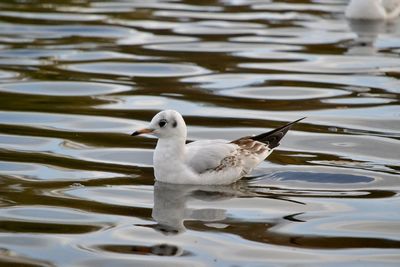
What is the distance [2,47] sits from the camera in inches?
654

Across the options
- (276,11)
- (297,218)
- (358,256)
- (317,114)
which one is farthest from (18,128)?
(276,11)

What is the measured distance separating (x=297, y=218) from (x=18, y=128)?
424 centimetres

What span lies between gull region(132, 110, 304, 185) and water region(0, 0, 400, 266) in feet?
0.35

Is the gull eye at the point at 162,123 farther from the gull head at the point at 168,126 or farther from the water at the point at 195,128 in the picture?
the water at the point at 195,128

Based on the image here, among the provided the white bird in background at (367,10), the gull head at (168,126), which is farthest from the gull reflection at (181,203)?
the white bird in background at (367,10)

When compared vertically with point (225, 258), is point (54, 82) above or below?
above

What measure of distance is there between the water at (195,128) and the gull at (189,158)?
11cm

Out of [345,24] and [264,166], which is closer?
[264,166]

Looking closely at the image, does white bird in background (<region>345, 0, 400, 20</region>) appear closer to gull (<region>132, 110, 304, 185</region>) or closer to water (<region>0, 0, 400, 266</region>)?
water (<region>0, 0, 400, 266</region>)

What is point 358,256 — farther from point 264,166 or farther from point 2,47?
point 2,47

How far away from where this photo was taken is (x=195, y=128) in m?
12.1

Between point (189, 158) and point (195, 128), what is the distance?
7.97 feet

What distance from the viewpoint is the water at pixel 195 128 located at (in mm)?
8078

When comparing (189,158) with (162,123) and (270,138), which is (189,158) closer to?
(162,123)
